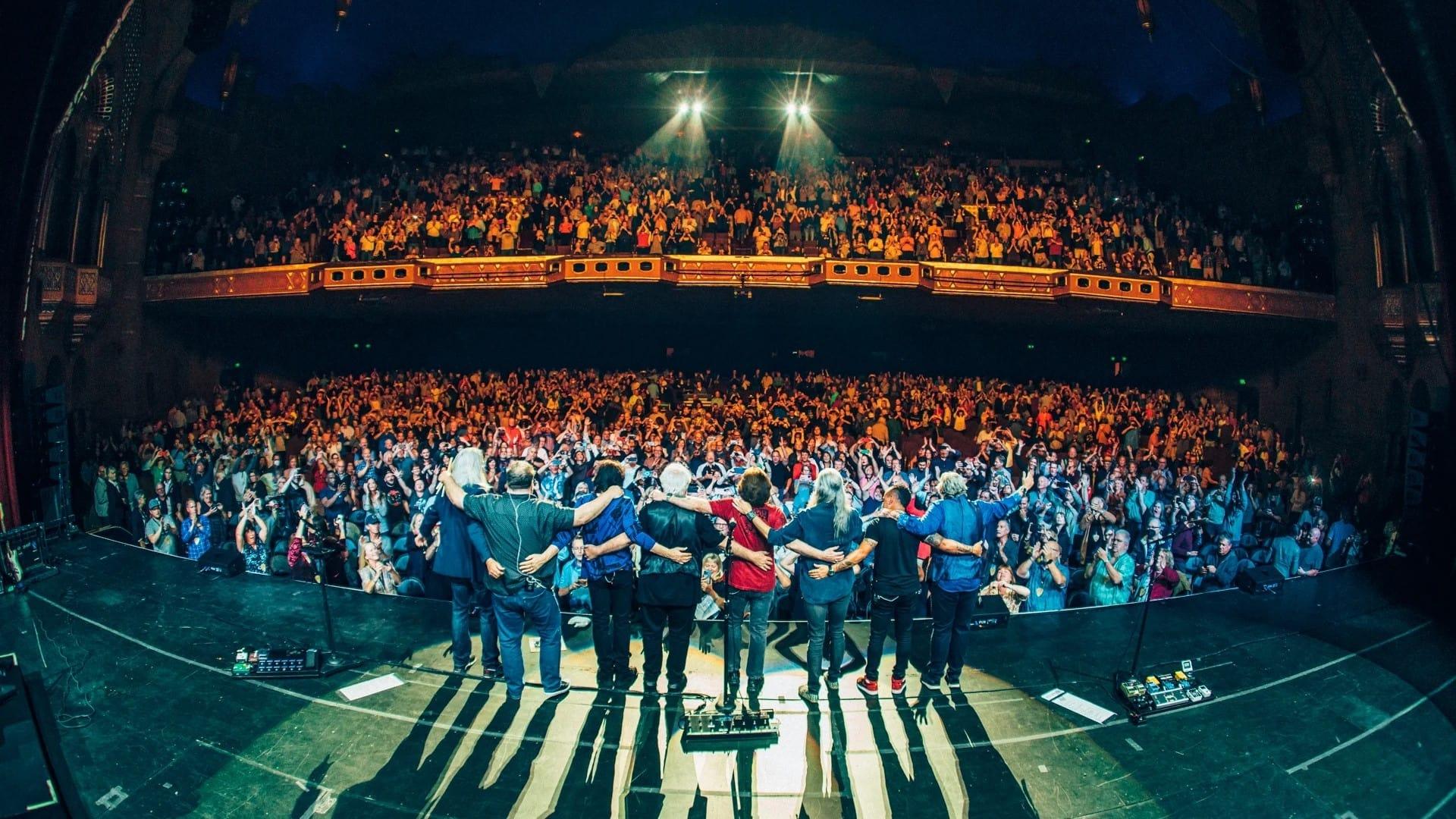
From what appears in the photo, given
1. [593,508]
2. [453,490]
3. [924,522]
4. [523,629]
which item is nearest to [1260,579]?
[924,522]

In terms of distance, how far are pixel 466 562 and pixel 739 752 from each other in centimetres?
211

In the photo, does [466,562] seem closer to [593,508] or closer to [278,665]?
[593,508]

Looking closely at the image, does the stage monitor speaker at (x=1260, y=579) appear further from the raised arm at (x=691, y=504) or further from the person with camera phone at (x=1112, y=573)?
the raised arm at (x=691, y=504)

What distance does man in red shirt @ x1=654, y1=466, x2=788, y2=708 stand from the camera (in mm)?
4750

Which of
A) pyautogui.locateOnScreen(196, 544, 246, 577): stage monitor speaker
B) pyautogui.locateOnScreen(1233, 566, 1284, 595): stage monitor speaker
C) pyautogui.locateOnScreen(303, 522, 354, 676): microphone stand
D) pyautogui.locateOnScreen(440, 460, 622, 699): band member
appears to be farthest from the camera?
pyautogui.locateOnScreen(196, 544, 246, 577): stage monitor speaker

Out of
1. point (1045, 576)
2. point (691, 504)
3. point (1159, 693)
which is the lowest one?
point (1159, 693)

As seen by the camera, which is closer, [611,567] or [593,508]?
[593,508]

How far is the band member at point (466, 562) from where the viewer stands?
4.88m

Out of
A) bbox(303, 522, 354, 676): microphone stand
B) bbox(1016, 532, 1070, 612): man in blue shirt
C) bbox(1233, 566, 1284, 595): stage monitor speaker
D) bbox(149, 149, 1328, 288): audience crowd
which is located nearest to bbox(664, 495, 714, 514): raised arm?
bbox(303, 522, 354, 676): microphone stand

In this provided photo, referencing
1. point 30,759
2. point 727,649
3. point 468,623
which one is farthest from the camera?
point 468,623

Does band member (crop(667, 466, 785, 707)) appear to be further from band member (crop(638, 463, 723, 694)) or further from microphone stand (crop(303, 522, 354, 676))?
microphone stand (crop(303, 522, 354, 676))

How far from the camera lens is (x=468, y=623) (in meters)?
5.38

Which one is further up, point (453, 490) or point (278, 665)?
point (453, 490)

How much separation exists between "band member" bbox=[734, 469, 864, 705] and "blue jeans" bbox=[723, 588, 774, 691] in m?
0.29
